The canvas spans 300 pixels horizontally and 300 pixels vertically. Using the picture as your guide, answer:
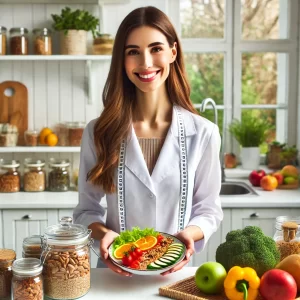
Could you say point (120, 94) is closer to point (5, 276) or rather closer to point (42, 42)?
point (5, 276)

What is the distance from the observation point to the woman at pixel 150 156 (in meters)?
1.94

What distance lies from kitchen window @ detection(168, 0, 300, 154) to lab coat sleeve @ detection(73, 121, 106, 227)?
2053mm

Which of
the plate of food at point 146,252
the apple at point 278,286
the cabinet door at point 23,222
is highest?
the plate of food at point 146,252

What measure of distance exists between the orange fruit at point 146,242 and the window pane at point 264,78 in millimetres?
2512

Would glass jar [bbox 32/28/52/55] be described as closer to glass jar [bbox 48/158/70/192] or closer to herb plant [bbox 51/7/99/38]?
herb plant [bbox 51/7/99/38]

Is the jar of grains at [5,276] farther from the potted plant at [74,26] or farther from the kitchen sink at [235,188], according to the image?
the kitchen sink at [235,188]

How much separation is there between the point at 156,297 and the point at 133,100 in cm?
72

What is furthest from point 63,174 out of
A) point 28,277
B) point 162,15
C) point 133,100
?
point 28,277

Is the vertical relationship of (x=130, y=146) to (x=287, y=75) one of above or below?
below

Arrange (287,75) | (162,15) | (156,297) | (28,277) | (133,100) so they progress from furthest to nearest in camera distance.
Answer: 1. (287,75)
2. (133,100)
3. (162,15)
4. (156,297)
5. (28,277)

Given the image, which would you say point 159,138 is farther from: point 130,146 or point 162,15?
point 162,15

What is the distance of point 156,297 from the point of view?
5.37 ft

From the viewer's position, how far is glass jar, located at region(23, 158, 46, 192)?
11.8ft

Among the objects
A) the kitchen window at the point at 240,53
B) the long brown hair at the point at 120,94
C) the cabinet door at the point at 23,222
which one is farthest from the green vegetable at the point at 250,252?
the kitchen window at the point at 240,53
